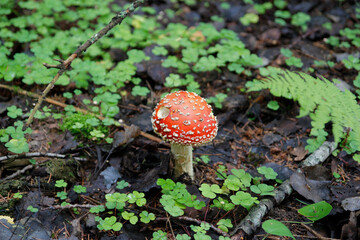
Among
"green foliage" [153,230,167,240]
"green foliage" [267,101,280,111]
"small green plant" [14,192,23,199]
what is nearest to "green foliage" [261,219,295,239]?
"green foliage" [153,230,167,240]

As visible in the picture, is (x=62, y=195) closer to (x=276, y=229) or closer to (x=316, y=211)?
(x=276, y=229)

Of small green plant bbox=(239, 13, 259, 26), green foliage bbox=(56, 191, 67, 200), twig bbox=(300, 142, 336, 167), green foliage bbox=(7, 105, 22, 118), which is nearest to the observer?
green foliage bbox=(56, 191, 67, 200)

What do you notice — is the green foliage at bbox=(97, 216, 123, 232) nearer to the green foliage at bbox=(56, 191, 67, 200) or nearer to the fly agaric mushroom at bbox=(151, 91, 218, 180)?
the green foliage at bbox=(56, 191, 67, 200)

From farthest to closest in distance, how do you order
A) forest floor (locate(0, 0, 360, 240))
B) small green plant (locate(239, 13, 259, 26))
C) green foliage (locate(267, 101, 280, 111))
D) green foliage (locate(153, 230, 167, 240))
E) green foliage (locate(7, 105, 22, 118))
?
small green plant (locate(239, 13, 259, 26)), green foliage (locate(267, 101, 280, 111)), green foliage (locate(7, 105, 22, 118)), forest floor (locate(0, 0, 360, 240)), green foliage (locate(153, 230, 167, 240))

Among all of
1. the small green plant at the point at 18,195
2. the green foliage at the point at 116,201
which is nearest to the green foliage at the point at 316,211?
the green foliage at the point at 116,201

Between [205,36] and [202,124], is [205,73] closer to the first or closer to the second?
[205,36]

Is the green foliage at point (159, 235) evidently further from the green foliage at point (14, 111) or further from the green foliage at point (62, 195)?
the green foliage at point (14, 111)
